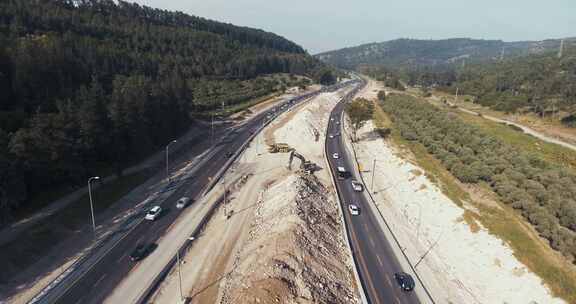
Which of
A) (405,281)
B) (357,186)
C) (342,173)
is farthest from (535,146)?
(405,281)

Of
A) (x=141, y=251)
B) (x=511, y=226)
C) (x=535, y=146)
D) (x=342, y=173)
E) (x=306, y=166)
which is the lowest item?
(x=141, y=251)

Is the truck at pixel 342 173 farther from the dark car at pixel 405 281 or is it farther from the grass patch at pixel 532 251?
the dark car at pixel 405 281

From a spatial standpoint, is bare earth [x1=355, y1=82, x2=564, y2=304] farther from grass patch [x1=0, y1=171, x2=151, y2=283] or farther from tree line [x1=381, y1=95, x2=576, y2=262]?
grass patch [x1=0, y1=171, x2=151, y2=283]

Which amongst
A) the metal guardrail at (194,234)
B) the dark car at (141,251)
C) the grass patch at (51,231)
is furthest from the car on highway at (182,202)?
A: the grass patch at (51,231)

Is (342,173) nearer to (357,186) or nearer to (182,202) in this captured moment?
(357,186)

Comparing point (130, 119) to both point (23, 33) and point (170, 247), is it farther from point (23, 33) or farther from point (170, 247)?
point (23, 33)

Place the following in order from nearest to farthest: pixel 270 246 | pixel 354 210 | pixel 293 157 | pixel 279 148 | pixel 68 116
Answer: pixel 270 246 < pixel 354 210 < pixel 68 116 < pixel 293 157 < pixel 279 148

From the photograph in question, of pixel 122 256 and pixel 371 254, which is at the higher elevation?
pixel 122 256

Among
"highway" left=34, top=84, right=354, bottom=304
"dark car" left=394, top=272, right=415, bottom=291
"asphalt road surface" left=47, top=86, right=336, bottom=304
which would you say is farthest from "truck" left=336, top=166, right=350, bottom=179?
"dark car" left=394, top=272, right=415, bottom=291
